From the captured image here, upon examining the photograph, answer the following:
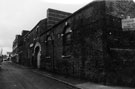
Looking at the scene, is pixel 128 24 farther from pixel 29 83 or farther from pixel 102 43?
pixel 29 83

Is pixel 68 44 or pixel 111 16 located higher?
pixel 111 16

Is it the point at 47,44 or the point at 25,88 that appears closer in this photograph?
the point at 25,88

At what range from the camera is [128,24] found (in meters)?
11.2

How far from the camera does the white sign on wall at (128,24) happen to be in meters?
11.0

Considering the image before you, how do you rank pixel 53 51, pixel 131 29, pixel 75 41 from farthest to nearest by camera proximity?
pixel 53 51
pixel 75 41
pixel 131 29

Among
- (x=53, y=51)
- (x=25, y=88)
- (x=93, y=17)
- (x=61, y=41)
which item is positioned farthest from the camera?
(x=53, y=51)

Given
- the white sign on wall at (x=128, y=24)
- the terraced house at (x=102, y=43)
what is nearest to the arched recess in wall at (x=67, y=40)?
the terraced house at (x=102, y=43)

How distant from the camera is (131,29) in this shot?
11.0 meters

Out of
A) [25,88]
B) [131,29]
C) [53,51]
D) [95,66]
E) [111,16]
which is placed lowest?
[25,88]

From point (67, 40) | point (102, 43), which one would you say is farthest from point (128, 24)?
point (67, 40)

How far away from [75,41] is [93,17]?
10.5 ft

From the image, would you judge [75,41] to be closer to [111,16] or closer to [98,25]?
[98,25]

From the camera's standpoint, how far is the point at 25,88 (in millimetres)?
10109

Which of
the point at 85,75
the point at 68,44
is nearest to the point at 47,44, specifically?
the point at 68,44
